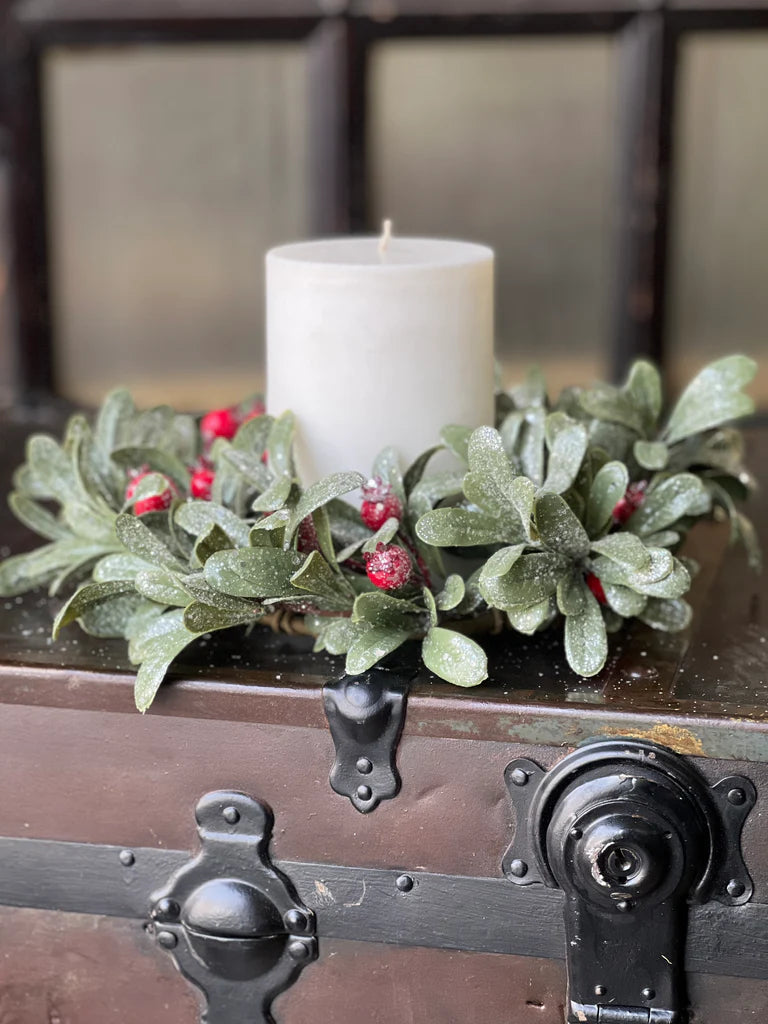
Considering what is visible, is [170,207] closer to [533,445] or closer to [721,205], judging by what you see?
[721,205]

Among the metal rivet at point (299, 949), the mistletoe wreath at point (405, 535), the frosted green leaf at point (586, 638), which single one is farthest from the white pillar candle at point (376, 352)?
the metal rivet at point (299, 949)

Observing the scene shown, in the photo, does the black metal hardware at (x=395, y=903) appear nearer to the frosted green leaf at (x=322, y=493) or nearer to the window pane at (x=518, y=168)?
the frosted green leaf at (x=322, y=493)

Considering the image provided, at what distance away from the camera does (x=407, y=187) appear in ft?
5.35

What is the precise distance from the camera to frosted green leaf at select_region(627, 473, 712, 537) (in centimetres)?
62

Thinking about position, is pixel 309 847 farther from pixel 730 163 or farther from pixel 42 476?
pixel 730 163

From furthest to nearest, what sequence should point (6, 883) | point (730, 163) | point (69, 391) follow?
point (69, 391) → point (730, 163) → point (6, 883)

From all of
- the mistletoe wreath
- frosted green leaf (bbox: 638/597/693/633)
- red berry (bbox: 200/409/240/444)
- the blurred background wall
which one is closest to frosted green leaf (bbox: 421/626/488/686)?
the mistletoe wreath

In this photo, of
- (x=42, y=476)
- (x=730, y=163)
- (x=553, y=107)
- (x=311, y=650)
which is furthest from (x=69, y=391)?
(x=311, y=650)

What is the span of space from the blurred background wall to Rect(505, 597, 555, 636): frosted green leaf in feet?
3.71

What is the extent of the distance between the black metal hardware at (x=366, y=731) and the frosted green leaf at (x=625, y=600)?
0.34 ft

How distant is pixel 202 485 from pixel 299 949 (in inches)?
9.4

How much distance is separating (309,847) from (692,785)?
0.61 ft

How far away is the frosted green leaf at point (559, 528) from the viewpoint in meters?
0.57

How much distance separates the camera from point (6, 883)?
66 cm
